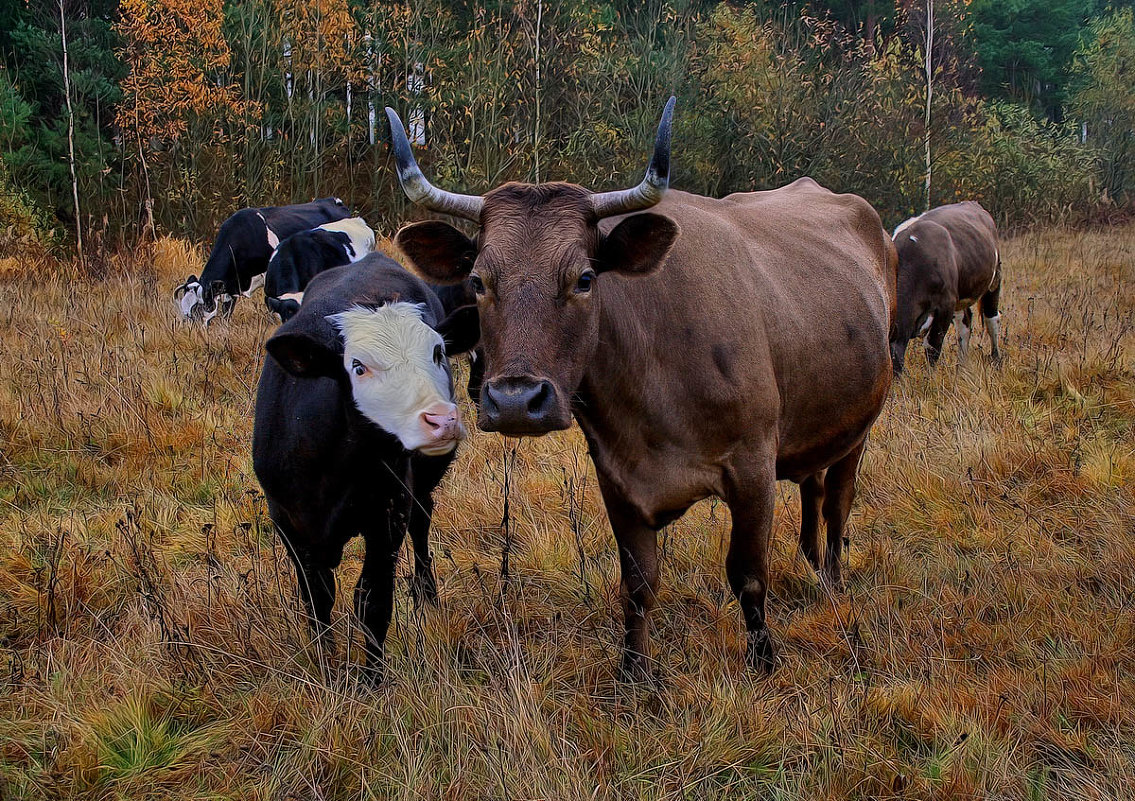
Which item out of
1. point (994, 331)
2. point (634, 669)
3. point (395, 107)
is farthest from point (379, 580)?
point (395, 107)

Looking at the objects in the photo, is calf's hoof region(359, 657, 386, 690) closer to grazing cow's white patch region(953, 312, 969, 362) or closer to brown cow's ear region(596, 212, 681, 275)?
brown cow's ear region(596, 212, 681, 275)

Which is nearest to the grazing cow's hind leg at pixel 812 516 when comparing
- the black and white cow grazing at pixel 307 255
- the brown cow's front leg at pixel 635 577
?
the brown cow's front leg at pixel 635 577

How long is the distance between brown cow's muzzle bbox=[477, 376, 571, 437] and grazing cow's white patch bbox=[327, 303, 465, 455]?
474mm

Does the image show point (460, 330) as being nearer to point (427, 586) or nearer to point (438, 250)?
point (438, 250)

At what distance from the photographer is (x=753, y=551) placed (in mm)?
3629

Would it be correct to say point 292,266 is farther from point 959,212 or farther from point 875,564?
point 959,212

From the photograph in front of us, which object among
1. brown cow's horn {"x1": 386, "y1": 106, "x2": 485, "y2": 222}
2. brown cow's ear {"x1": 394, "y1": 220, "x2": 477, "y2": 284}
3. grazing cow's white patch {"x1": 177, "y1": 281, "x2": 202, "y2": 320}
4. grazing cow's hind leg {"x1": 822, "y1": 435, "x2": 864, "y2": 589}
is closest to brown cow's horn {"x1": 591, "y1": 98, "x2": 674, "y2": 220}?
brown cow's horn {"x1": 386, "y1": 106, "x2": 485, "y2": 222}

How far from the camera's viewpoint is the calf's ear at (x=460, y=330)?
366cm

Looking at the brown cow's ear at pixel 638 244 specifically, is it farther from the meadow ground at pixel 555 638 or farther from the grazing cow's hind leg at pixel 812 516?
the grazing cow's hind leg at pixel 812 516

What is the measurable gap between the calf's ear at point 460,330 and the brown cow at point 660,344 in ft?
0.60

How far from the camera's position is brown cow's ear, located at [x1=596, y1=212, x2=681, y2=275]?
3076 mm

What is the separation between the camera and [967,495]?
17.1ft

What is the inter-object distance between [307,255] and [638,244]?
630 centimetres

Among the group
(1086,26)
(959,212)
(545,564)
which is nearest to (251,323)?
(545,564)
